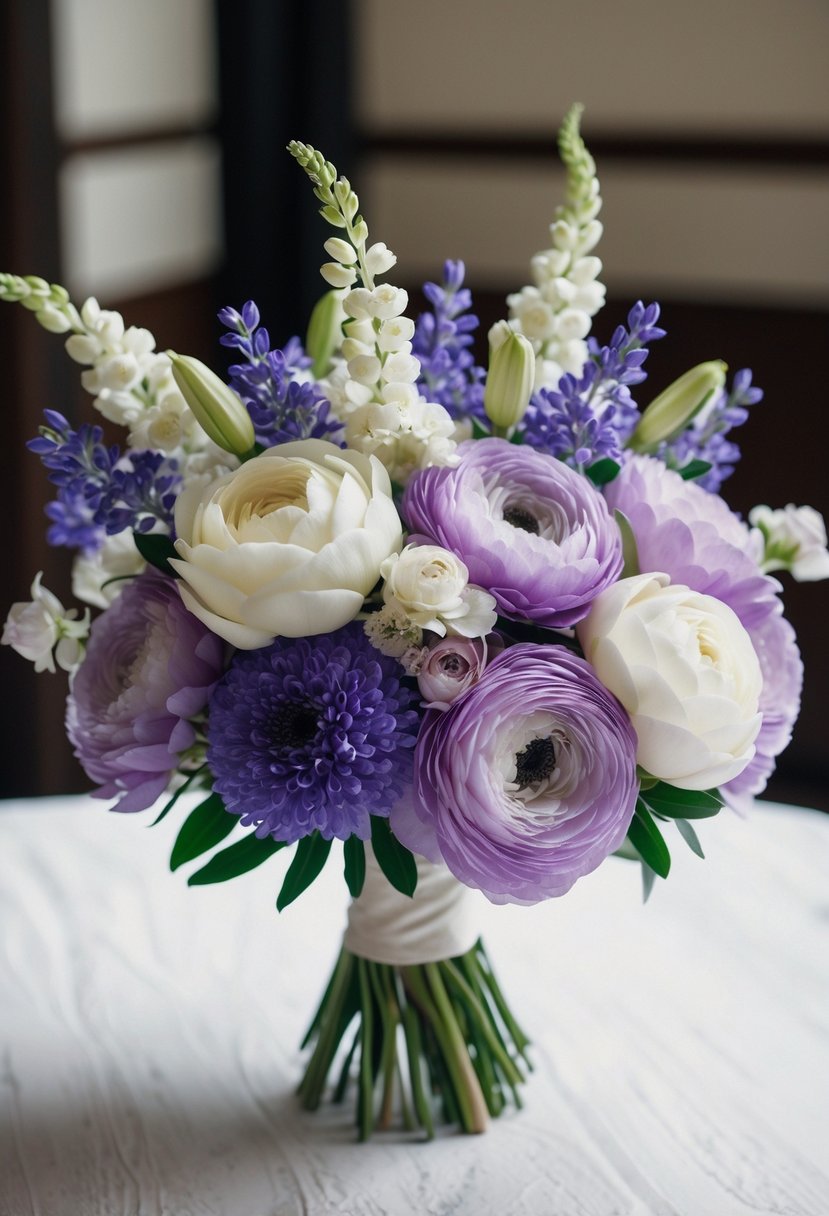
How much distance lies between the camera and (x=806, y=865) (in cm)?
109

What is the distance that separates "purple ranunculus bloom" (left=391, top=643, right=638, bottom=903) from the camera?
24.6 inches

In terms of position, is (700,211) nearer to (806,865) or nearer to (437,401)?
(806,865)

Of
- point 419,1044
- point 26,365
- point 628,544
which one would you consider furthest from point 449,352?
point 26,365

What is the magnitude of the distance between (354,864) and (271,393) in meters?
0.26

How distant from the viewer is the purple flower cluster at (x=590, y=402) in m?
0.71

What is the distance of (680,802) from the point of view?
677 millimetres

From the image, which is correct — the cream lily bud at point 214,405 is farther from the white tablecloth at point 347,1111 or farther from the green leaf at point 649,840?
the white tablecloth at point 347,1111

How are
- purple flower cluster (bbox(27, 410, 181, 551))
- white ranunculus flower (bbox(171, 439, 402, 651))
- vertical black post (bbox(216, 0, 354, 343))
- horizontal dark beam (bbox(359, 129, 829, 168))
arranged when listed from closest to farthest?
white ranunculus flower (bbox(171, 439, 402, 651))
purple flower cluster (bbox(27, 410, 181, 551))
horizontal dark beam (bbox(359, 129, 829, 168))
vertical black post (bbox(216, 0, 354, 343))

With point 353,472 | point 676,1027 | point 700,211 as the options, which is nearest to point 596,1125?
point 676,1027

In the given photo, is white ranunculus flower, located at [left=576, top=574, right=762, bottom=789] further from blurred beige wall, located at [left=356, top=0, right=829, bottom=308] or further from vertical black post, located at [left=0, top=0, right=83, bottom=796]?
blurred beige wall, located at [left=356, top=0, right=829, bottom=308]

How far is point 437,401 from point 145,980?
1.57ft

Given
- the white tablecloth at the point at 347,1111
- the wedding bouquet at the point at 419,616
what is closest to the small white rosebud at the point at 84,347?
the wedding bouquet at the point at 419,616

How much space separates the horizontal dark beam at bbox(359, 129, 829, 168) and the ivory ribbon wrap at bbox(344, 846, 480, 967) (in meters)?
1.81

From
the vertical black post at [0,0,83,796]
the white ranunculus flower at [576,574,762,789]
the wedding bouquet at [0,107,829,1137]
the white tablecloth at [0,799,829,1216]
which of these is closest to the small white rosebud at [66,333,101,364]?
the wedding bouquet at [0,107,829,1137]
